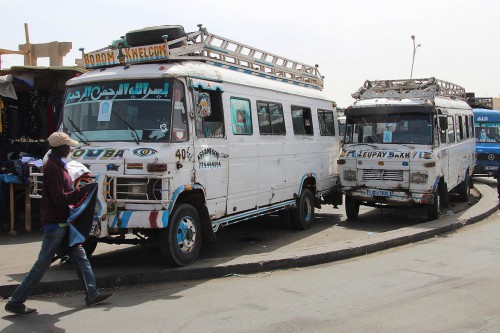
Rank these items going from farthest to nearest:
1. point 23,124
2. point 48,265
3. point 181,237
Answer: point 23,124, point 181,237, point 48,265

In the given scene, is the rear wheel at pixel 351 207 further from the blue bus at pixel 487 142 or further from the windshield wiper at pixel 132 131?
the blue bus at pixel 487 142

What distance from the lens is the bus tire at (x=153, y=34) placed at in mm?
7379

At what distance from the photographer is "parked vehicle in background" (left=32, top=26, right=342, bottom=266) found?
6.32 m

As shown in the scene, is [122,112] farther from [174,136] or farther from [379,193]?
[379,193]

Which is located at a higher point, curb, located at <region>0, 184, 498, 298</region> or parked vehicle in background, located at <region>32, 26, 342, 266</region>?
parked vehicle in background, located at <region>32, 26, 342, 266</region>

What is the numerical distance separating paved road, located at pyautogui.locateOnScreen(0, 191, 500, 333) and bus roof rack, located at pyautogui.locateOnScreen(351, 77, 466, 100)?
493cm

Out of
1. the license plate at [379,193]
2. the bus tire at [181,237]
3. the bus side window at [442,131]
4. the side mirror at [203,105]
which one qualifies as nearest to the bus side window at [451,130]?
the bus side window at [442,131]

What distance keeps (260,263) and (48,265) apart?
9.85 feet

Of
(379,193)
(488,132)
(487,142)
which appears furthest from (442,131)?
(488,132)

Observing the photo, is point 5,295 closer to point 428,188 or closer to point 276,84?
point 276,84

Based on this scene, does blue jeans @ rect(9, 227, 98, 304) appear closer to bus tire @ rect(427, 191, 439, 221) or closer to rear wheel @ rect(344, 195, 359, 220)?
rear wheel @ rect(344, 195, 359, 220)

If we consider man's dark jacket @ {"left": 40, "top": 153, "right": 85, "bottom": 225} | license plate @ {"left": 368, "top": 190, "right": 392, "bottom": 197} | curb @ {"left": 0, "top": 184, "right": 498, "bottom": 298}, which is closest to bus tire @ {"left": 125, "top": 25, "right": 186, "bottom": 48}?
man's dark jacket @ {"left": 40, "top": 153, "right": 85, "bottom": 225}

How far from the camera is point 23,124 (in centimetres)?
1086

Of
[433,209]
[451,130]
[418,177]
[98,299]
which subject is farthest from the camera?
[451,130]
